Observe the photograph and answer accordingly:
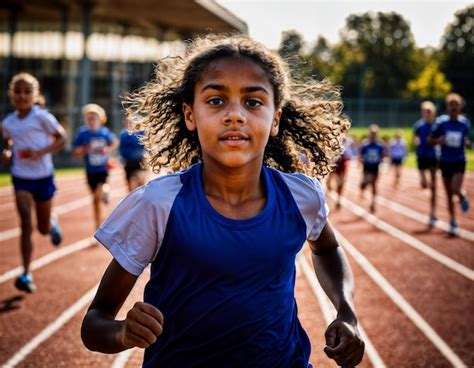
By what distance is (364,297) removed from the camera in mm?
6012

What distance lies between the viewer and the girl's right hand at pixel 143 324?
1.60m

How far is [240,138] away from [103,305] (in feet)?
2.37

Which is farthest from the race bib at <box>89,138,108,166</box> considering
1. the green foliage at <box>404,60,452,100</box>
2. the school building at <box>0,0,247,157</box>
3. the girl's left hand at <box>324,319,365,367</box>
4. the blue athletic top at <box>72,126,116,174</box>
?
the green foliage at <box>404,60,452,100</box>

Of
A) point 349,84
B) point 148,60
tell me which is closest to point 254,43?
point 148,60

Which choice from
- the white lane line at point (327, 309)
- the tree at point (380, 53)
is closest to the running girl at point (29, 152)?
the white lane line at point (327, 309)

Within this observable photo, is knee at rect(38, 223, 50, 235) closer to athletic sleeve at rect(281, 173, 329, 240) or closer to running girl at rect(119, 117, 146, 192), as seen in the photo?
running girl at rect(119, 117, 146, 192)

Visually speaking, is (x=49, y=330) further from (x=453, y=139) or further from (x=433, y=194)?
(x=433, y=194)

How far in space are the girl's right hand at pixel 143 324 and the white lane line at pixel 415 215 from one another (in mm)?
8636

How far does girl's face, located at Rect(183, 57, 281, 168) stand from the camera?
6.75ft

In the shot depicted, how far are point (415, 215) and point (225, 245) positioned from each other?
11.2 m

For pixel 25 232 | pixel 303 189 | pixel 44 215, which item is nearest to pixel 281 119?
pixel 303 189

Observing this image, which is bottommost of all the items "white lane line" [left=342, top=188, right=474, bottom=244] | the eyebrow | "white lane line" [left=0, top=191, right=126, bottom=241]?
"white lane line" [left=0, top=191, right=126, bottom=241]

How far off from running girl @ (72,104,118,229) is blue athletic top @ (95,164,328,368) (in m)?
7.47

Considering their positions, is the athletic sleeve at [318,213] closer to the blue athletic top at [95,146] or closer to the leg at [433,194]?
the blue athletic top at [95,146]
